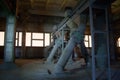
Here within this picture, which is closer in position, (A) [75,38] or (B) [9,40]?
(A) [75,38]

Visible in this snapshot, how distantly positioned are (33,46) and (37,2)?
175 inches

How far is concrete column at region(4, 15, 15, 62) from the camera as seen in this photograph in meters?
6.12

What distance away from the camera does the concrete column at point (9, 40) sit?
6.12 meters

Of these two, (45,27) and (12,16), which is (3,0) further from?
(45,27)

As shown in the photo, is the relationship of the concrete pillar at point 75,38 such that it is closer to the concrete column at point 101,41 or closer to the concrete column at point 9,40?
the concrete column at point 101,41

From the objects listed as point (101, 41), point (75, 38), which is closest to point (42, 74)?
point (75, 38)

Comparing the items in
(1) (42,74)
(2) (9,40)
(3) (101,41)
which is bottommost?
(1) (42,74)

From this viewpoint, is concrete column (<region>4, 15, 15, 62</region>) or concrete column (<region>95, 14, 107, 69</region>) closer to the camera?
concrete column (<region>95, 14, 107, 69</region>)

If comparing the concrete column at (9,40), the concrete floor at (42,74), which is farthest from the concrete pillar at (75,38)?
the concrete column at (9,40)

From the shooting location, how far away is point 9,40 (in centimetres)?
621

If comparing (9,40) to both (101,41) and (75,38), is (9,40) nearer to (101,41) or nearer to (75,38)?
(75,38)

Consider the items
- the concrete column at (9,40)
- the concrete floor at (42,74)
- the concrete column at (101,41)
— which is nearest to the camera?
the concrete floor at (42,74)

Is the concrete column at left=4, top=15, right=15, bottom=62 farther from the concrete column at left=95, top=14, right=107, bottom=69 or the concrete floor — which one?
the concrete column at left=95, top=14, right=107, bottom=69

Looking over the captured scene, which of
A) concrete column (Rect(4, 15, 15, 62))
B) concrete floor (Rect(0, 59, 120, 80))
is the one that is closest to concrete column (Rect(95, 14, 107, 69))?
concrete floor (Rect(0, 59, 120, 80))
